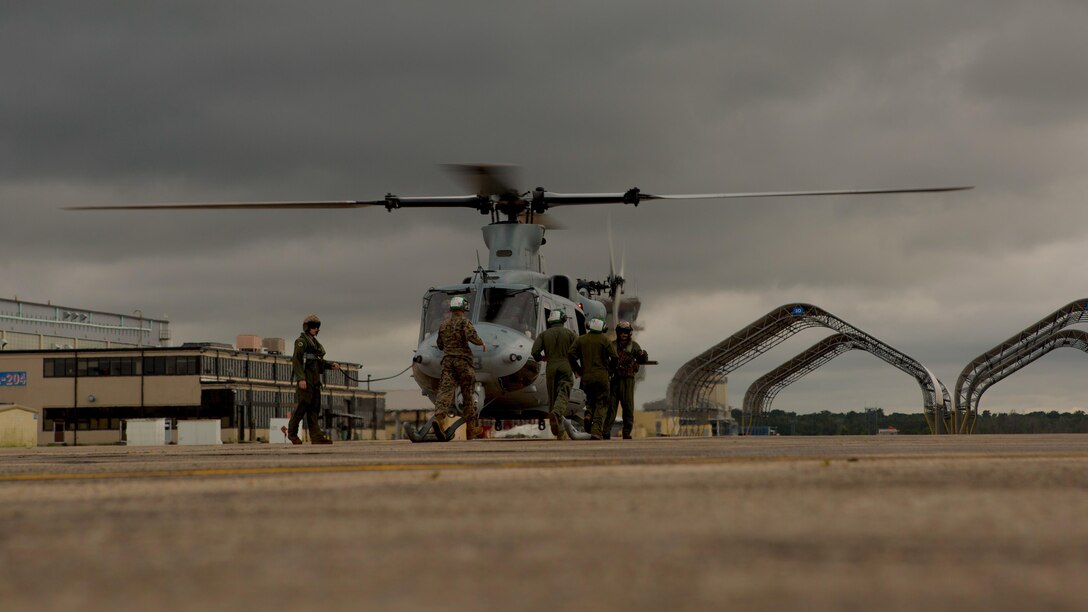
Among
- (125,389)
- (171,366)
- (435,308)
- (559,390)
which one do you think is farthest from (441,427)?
(125,389)

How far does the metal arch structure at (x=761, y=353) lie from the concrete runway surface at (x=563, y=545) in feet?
144

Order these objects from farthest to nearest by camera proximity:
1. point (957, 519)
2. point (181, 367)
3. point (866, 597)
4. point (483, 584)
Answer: point (181, 367) < point (957, 519) < point (483, 584) < point (866, 597)

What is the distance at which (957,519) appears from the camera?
109 inches

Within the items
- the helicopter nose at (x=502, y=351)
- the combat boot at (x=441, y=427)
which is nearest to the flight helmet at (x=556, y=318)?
the helicopter nose at (x=502, y=351)

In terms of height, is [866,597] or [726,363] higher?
[726,363]

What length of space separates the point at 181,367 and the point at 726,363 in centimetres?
3507

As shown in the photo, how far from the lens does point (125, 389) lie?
2857 inches

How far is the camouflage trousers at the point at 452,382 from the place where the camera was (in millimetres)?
14711

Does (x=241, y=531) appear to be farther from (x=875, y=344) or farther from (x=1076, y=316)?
(x=875, y=344)

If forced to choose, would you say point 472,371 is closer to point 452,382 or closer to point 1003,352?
point 452,382

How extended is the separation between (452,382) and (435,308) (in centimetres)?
371

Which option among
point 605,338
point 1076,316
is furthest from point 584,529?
point 1076,316

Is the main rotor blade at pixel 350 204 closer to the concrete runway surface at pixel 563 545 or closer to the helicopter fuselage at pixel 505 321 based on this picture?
the helicopter fuselage at pixel 505 321

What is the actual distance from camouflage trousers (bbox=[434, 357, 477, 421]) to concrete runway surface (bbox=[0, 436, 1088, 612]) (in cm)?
1010
